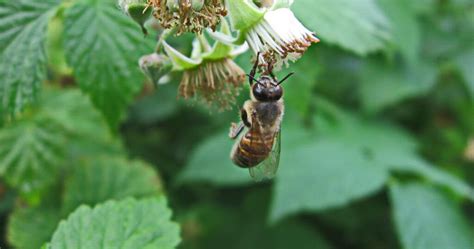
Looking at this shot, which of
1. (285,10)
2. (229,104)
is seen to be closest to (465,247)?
(229,104)

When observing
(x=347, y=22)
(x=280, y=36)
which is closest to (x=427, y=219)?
(x=347, y=22)

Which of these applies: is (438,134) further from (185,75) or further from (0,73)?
(0,73)

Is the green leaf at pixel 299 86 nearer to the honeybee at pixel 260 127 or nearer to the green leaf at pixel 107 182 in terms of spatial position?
the honeybee at pixel 260 127

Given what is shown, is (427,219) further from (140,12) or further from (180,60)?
(140,12)

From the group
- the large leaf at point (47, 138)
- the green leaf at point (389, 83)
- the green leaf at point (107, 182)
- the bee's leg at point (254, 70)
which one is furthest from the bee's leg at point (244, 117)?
the green leaf at point (389, 83)

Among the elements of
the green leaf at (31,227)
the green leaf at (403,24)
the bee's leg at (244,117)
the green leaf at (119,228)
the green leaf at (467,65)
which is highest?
the bee's leg at (244,117)

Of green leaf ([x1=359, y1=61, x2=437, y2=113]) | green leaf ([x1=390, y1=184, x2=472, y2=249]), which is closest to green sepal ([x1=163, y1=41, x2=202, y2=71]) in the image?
green leaf ([x1=390, y1=184, x2=472, y2=249])

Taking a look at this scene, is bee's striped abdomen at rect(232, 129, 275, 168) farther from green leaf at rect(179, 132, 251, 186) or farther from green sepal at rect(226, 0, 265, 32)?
green leaf at rect(179, 132, 251, 186)
